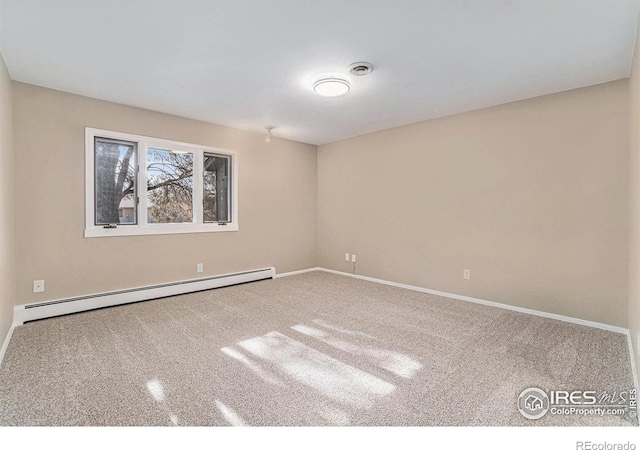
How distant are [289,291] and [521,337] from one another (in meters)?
2.72

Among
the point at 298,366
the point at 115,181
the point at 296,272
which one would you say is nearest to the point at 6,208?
the point at 115,181

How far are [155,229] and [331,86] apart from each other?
2.80m

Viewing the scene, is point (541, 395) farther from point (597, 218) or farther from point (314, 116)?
point (314, 116)

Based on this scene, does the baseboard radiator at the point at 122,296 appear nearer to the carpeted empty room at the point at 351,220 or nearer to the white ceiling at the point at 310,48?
the carpeted empty room at the point at 351,220

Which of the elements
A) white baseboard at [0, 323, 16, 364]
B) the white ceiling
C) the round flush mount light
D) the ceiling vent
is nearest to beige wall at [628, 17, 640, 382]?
the white ceiling

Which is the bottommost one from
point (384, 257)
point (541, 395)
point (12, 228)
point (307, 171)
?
point (541, 395)

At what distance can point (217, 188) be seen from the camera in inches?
183

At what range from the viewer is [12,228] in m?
2.93

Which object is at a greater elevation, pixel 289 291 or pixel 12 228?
pixel 12 228

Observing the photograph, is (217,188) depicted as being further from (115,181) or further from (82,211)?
(82,211)

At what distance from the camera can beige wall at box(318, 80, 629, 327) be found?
293 centimetres

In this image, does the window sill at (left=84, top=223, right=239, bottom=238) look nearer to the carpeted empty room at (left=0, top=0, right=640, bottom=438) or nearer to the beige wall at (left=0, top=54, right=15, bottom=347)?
the carpeted empty room at (left=0, top=0, right=640, bottom=438)
